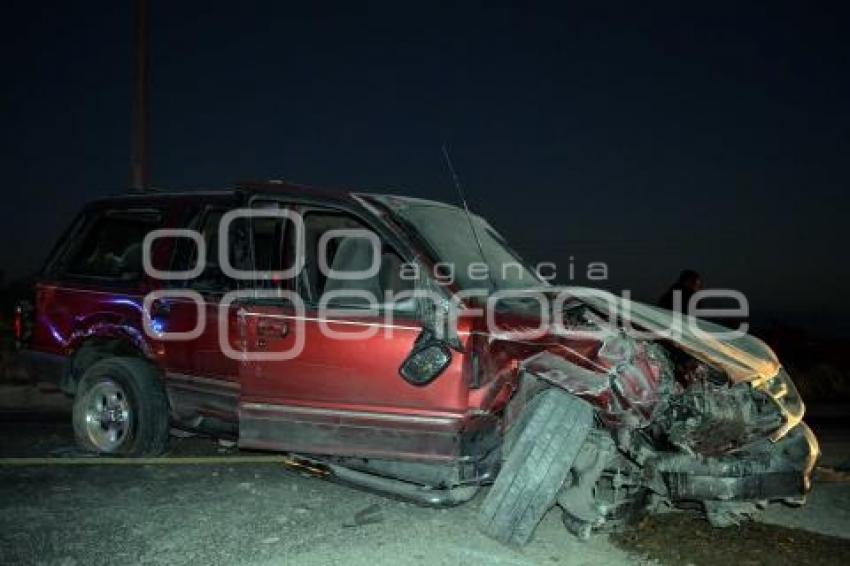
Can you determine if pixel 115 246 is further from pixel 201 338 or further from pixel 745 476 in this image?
pixel 745 476

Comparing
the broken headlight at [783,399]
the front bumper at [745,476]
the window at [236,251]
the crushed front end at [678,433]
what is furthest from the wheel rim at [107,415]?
the broken headlight at [783,399]

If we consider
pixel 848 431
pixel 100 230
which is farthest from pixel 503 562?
pixel 848 431

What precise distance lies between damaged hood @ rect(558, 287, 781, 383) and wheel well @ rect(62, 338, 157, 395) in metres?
3.26

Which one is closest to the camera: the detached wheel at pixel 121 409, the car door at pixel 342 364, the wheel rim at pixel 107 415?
the car door at pixel 342 364

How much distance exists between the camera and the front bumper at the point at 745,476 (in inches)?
162

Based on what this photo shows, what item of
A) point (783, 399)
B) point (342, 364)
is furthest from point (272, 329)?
point (783, 399)

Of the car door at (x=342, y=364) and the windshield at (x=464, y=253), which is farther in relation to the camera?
the windshield at (x=464, y=253)

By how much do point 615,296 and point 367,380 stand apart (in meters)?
1.78

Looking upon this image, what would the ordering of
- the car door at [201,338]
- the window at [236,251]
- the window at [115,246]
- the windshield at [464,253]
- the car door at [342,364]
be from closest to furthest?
the car door at [342,364] → the windshield at [464,253] → the window at [236,251] → the car door at [201,338] → the window at [115,246]

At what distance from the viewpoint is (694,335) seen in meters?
4.62

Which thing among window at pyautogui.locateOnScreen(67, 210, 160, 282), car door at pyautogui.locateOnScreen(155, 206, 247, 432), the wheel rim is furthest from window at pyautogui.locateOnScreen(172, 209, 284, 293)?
the wheel rim

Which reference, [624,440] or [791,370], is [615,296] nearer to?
[624,440]

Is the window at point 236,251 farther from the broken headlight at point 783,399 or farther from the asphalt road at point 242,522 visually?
the broken headlight at point 783,399

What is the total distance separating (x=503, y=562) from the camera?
420 centimetres
